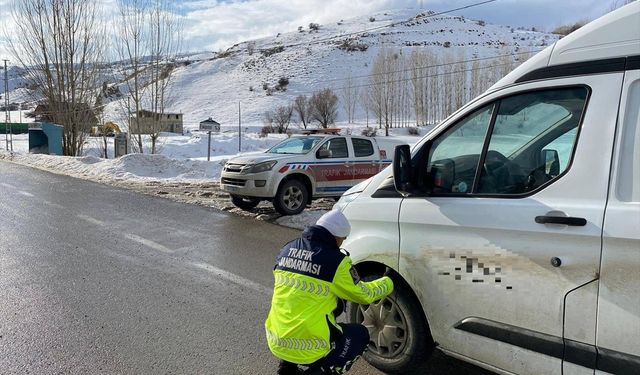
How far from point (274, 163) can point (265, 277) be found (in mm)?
4186

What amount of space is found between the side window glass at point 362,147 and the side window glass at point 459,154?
750cm

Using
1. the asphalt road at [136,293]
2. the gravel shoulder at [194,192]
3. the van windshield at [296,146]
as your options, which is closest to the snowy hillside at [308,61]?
the gravel shoulder at [194,192]

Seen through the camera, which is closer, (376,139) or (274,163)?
(274,163)

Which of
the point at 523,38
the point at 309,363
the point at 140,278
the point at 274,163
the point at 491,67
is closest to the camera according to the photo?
the point at 309,363

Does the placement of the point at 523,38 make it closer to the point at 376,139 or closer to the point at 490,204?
the point at 376,139

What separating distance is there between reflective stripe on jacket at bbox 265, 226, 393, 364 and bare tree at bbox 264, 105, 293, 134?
226 ft

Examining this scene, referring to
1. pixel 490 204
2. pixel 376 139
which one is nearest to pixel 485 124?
pixel 490 204

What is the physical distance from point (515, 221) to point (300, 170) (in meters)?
7.51

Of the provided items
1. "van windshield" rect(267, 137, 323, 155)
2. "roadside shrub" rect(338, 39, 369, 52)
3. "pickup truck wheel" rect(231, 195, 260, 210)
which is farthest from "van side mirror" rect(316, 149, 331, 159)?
"roadside shrub" rect(338, 39, 369, 52)

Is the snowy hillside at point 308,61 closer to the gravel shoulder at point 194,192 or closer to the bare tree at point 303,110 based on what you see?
the bare tree at point 303,110

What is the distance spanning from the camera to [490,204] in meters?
2.88

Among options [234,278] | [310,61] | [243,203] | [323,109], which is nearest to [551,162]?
[234,278]

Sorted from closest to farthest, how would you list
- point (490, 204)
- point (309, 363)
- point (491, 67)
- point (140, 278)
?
point (309, 363), point (490, 204), point (140, 278), point (491, 67)

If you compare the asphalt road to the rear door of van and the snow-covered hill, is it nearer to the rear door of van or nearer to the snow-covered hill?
the rear door of van
